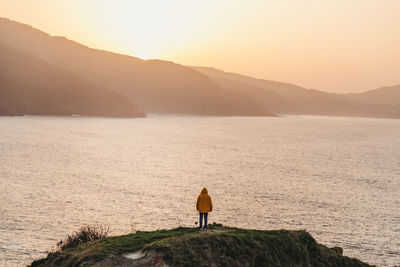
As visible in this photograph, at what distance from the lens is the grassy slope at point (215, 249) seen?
17.6 metres

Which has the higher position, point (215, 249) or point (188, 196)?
point (215, 249)

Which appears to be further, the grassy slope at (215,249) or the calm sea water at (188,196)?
the calm sea water at (188,196)

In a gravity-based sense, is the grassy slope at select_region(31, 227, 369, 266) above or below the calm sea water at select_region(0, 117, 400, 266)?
above

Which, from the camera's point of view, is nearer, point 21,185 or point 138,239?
point 138,239

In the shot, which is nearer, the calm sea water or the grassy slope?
the grassy slope

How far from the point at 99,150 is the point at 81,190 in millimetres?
Result: 56154

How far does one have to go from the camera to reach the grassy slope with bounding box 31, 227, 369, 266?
1756cm

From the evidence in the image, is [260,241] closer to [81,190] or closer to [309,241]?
[309,241]

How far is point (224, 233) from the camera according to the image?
19.5m

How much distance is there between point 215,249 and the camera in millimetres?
18250

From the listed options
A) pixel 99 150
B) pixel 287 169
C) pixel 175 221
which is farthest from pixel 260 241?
pixel 99 150

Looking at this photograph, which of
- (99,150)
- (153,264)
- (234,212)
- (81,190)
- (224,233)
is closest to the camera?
(153,264)

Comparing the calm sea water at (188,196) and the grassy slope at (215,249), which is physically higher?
the grassy slope at (215,249)

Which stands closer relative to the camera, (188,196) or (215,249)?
(215,249)
